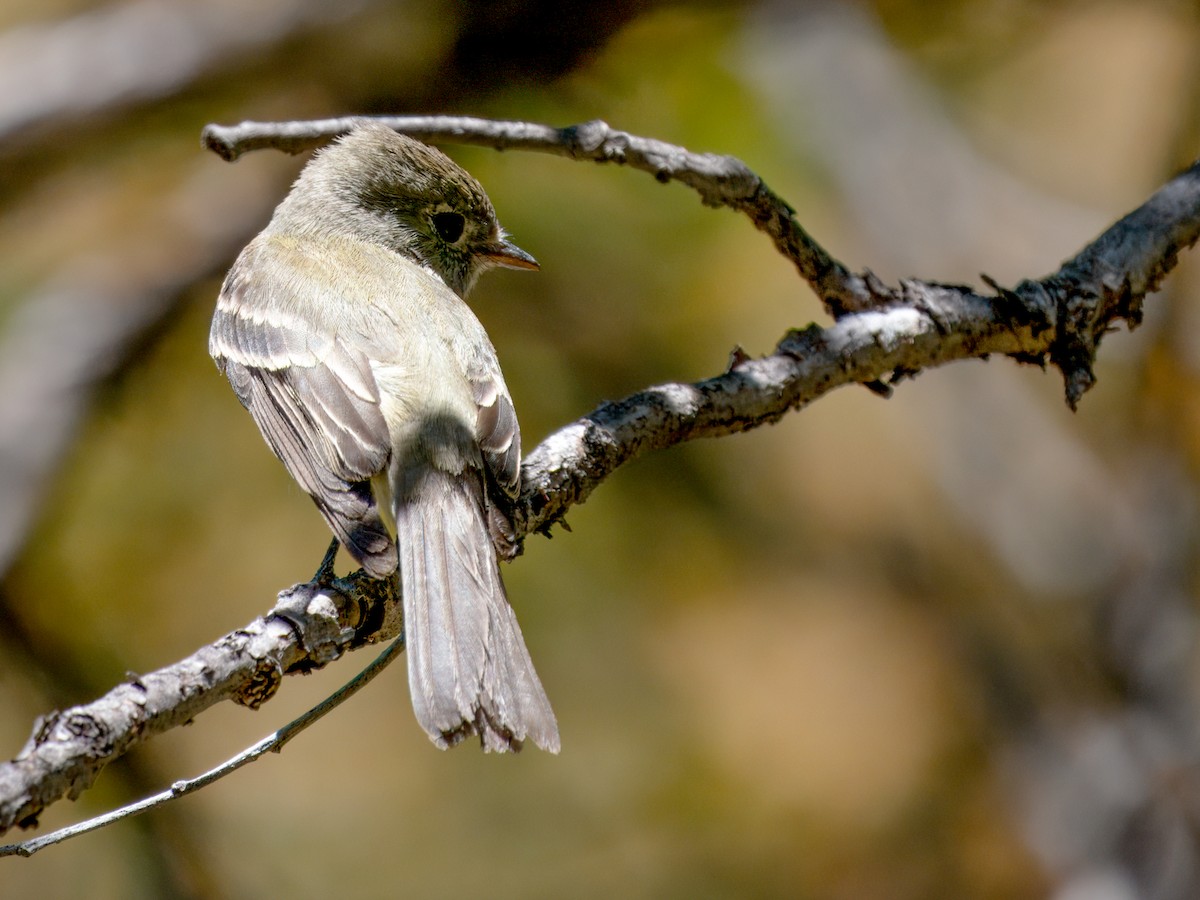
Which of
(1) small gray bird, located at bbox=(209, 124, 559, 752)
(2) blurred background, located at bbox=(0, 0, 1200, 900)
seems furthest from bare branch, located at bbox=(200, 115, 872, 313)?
(2) blurred background, located at bbox=(0, 0, 1200, 900)

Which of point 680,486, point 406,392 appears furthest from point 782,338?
point 680,486

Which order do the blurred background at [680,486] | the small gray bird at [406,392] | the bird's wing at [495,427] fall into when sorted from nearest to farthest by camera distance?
the small gray bird at [406,392]
the bird's wing at [495,427]
the blurred background at [680,486]

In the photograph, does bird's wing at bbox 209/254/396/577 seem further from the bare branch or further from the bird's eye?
the bird's eye

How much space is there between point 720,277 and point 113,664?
14.7ft

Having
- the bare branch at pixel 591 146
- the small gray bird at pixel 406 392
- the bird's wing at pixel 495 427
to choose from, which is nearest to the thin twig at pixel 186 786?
the small gray bird at pixel 406 392

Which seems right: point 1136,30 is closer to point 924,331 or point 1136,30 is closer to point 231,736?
point 924,331

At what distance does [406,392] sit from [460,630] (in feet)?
2.88

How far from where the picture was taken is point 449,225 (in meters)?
4.31

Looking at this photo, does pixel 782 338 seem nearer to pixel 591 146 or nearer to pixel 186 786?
pixel 591 146

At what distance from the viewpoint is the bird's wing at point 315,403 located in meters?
2.91

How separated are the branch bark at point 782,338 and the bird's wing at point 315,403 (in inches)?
8.5

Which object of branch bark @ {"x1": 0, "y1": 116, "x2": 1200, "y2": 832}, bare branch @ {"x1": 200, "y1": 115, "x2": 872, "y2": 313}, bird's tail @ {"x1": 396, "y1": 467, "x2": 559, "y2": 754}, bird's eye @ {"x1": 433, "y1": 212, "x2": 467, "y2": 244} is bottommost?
bird's tail @ {"x1": 396, "y1": 467, "x2": 559, "y2": 754}

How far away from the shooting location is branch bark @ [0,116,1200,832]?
2.86m

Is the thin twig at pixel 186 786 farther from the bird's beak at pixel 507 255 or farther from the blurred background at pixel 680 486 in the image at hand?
the blurred background at pixel 680 486
